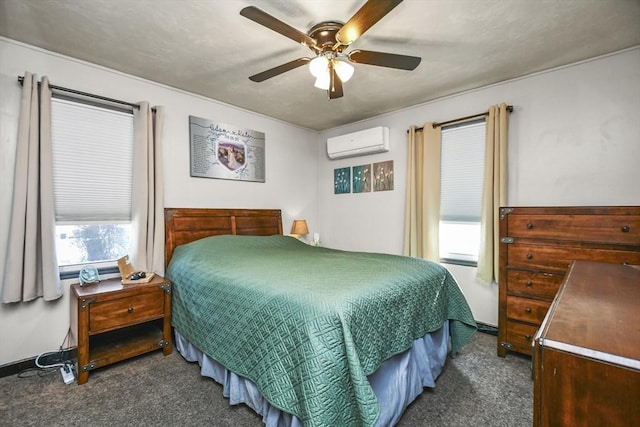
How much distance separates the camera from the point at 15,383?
2117 millimetres

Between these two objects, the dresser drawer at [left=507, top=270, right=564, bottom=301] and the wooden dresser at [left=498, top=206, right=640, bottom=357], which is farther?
the dresser drawer at [left=507, top=270, right=564, bottom=301]

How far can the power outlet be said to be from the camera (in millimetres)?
2125

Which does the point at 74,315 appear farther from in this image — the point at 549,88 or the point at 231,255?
the point at 549,88

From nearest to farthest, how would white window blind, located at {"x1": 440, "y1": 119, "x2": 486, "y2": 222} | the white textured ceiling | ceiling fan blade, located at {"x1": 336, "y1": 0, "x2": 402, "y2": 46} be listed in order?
ceiling fan blade, located at {"x1": 336, "y1": 0, "x2": 402, "y2": 46}, the white textured ceiling, white window blind, located at {"x1": 440, "y1": 119, "x2": 486, "y2": 222}

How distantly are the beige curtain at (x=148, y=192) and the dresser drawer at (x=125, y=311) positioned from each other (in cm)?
45

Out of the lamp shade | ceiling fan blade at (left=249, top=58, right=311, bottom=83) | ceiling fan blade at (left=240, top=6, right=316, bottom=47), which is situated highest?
ceiling fan blade at (left=240, top=6, right=316, bottom=47)

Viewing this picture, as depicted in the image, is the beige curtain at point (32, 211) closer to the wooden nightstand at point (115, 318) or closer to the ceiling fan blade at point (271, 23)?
the wooden nightstand at point (115, 318)

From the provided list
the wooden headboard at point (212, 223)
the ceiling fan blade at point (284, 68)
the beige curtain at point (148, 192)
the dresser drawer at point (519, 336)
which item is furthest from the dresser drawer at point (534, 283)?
the beige curtain at point (148, 192)

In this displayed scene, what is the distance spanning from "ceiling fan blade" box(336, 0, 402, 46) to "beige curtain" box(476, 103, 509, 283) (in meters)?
1.95

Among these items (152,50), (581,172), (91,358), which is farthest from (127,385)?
(581,172)

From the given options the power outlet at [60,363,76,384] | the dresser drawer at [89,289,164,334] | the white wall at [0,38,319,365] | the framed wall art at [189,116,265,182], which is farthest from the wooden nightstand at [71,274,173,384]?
the framed wall art at [189,116,265,182]

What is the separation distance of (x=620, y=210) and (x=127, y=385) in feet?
12.1

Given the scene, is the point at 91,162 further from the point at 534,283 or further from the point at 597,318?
the point at 534,283

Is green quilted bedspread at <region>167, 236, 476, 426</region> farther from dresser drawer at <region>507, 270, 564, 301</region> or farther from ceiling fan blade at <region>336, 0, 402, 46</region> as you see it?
ceiling fan blade at <region>336, 0, 402, 46</region>
